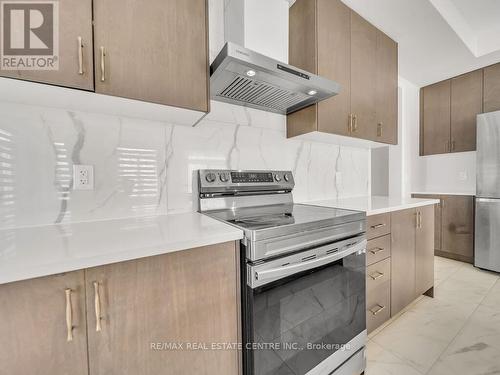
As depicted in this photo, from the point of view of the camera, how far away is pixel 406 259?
1718mm

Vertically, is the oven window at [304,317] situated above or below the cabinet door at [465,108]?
below

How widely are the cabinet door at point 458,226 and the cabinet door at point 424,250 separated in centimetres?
130

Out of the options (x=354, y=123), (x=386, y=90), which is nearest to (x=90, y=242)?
(x=354, y=123)

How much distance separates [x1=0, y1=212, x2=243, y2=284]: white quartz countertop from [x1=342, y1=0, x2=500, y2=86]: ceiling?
80.0 inches

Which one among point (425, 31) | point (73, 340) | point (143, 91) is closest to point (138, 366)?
point (73, 340)

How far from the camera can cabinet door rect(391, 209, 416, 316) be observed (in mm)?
1605

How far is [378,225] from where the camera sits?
1459mm

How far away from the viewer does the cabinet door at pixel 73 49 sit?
2.58ft

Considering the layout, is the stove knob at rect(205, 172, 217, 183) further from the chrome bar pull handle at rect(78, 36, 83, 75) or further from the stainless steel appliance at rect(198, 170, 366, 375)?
the chrome bar pull handle at rect(78, 36, 83, 75)

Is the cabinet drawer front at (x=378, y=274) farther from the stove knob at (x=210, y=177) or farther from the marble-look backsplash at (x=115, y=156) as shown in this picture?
the stove knob at (x=210, y=177)

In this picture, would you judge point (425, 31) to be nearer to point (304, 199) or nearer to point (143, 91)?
point (304, 199)

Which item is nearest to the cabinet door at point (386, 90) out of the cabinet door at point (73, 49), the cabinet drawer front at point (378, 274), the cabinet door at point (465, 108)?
the cabinet drawer front at point (378, 274)

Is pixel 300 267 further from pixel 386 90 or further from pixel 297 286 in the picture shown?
pixel 386 90

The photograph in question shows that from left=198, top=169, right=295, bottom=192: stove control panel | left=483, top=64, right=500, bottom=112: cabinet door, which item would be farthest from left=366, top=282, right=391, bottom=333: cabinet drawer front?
left=483, top=64, right=500, bottom=112: cabinet door
